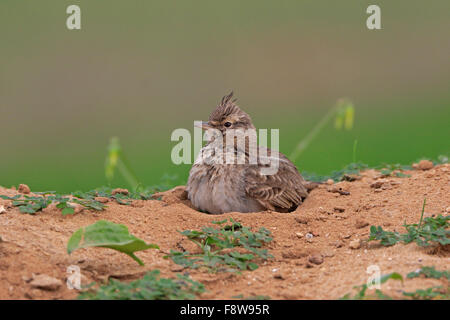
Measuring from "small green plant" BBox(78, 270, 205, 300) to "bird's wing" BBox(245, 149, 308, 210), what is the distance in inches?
103

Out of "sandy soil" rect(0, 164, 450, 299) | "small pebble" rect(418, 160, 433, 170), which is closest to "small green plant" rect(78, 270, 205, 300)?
"sandy soil" rect(0, 164, 450, 299)

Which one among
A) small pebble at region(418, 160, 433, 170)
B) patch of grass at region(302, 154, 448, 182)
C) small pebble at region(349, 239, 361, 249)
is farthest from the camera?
small pebble at region(418, 160, 433, 170)

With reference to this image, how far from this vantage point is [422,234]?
222 inches

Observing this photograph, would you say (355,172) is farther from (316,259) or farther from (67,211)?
(67,211)

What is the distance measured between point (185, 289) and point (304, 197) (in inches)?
135

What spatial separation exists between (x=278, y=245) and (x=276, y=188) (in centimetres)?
162

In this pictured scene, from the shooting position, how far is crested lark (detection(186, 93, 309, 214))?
289 inches

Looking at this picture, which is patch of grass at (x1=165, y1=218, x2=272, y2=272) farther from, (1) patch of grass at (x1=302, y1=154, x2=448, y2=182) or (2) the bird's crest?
(1) patch of grass at (x1=302, y1=154, x2=448, y2=182)

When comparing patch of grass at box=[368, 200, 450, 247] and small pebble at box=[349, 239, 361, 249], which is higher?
patch of grass at box=[368, 200, 450, 247]

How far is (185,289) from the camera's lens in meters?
4.76

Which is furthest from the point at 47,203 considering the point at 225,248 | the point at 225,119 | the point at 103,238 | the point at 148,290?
the point at 225,119
